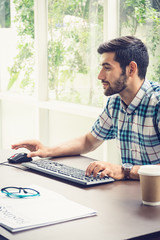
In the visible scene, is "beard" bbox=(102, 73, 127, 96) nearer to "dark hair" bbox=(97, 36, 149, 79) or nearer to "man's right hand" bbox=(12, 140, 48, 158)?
"dark hair" bbox=(97, 36, 149, 79)

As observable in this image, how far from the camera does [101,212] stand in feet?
4.74

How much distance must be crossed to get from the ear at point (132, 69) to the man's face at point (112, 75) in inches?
1.3

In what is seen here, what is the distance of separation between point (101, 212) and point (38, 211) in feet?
0.68

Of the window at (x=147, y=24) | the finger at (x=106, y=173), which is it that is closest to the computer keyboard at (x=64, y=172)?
the finger at (x=106, y=173)

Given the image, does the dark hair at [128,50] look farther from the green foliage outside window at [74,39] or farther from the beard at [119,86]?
the green foliage outside window at [74,39]

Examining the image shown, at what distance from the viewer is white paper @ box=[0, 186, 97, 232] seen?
1321 millimetres

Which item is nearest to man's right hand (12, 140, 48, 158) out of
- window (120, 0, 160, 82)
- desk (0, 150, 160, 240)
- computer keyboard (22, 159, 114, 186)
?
computer keyboard (22, 159, 114, 186)

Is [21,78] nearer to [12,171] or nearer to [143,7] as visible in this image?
[143,7]

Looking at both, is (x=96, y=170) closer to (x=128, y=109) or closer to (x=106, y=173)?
(x=106, y=173)

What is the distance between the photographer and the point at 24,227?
4.24 feet

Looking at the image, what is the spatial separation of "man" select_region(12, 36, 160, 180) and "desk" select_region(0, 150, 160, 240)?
389mm

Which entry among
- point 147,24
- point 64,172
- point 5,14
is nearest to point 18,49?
point 5,14

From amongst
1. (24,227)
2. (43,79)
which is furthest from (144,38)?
(24,227)

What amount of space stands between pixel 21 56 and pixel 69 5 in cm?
105
